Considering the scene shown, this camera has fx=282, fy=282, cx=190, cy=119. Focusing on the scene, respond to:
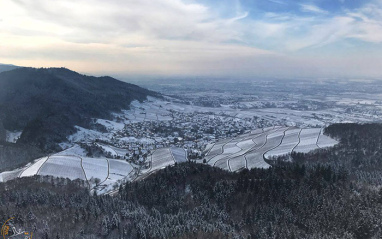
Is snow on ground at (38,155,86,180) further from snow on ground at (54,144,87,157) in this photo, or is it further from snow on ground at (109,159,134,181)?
snow on ground at (109,159,134,181)

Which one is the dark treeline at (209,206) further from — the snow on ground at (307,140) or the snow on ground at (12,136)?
the snow on ground at (12,136)

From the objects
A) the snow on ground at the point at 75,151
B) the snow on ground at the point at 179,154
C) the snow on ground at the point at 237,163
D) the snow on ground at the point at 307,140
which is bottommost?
the snow on ground at the point at 179,154

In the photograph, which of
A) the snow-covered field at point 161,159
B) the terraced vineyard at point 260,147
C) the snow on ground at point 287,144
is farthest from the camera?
the snow on ground at point 287,144

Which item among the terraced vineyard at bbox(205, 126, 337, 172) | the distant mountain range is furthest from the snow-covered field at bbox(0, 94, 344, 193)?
the distant mountain range

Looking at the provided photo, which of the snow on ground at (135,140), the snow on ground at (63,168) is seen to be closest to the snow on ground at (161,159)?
the snow on ground at (135,140)

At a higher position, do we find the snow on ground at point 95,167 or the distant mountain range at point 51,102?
the distant mountain range at point 51,102

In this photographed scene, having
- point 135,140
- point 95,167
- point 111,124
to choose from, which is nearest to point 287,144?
point 135,140

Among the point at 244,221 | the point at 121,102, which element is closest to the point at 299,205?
the point at 244,221
